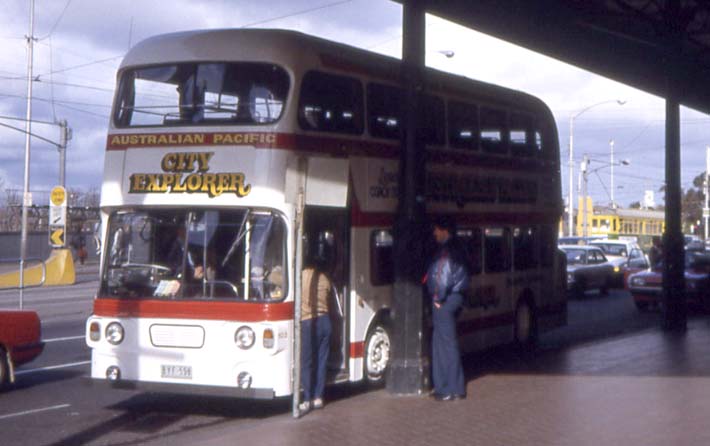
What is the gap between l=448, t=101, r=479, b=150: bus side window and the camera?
51.2 feet

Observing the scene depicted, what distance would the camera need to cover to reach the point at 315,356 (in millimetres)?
12125

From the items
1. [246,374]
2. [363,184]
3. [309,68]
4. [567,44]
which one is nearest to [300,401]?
[246,374]

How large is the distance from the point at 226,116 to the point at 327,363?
3.14 meters

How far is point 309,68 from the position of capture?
12305 mm

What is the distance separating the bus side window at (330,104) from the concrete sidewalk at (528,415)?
3.24 meters

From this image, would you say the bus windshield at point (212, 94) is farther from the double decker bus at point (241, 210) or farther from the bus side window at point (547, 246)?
the bus side window at point (547, 246)

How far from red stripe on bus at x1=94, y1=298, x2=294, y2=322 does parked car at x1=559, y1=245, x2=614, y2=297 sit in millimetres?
22960

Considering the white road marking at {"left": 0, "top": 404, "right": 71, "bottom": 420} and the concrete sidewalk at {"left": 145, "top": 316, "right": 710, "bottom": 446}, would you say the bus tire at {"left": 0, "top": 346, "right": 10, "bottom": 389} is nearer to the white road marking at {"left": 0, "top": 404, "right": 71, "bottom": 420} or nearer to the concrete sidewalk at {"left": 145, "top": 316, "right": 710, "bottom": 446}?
the white road marking at {"left": 0, "top": 404, "right": 71, "bottom": 420}

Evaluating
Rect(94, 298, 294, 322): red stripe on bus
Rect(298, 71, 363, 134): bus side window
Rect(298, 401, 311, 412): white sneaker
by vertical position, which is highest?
Rect(298, 71, 363, 134): bus side window

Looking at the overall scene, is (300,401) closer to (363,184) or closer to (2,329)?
(363,184)

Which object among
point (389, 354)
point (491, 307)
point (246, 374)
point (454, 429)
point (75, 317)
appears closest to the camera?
point (454, 429)

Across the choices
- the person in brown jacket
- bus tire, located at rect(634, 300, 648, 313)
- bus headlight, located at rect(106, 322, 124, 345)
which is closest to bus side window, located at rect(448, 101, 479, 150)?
the person in brown jacket

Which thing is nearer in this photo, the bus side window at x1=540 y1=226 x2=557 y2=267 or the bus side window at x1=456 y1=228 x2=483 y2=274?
the bus side window at x1=456 y1=228 x2=483 y2=274

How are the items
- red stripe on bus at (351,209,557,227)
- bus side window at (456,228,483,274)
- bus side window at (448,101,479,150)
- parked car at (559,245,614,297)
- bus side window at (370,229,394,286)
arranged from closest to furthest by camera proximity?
red stripe on bus at (351,209,557,227)
bus side window at (370,229,394,286)
bus side window at (448,101,479,150)
bus side window at (456,228,483,274)
parked car at (559,245,614,297)
